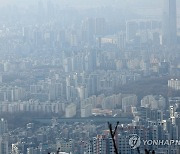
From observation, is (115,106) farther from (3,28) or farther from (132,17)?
(3,28)

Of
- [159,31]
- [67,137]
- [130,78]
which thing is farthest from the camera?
[159,31]

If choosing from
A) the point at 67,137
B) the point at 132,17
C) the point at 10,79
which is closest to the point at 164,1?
the point at 132,17

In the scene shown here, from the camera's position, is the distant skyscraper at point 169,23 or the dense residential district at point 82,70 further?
the distant skyscraper at point 169,23

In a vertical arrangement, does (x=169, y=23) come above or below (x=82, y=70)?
above

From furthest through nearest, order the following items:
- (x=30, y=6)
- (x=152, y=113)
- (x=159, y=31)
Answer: (x=30, y=6) < (x=159, y=31) < (x=152, y=113)

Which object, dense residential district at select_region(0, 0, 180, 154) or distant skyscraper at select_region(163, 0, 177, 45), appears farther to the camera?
distant skyscraper at select_region(163, 0, 177, 45)

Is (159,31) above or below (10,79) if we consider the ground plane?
above

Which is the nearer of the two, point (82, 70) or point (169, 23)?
point (169, 23)

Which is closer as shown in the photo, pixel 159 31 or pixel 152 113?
pixel 152 113
